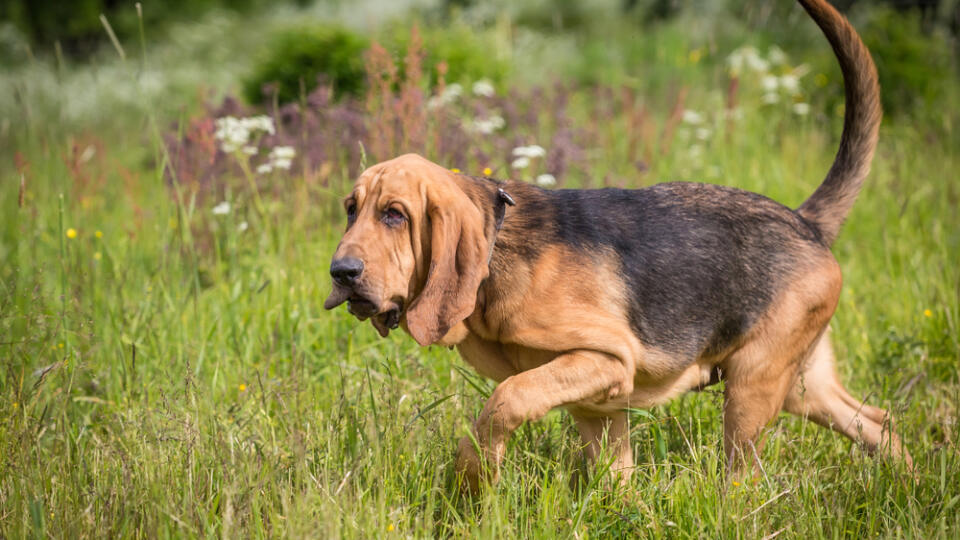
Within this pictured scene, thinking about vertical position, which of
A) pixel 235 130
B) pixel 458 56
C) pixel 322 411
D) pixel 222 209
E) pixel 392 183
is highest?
pixel 392 183

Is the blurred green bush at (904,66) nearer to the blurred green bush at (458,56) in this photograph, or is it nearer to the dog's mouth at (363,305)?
the blurred green bush at (458,56)

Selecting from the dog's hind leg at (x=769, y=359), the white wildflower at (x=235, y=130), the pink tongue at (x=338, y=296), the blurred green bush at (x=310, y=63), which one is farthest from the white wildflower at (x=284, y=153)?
the dog's hind leg at (x=769, y=359)

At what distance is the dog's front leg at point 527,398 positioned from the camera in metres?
3.30

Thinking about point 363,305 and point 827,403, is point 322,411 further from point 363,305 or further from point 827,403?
point 827,403

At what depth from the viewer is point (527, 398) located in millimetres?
3305

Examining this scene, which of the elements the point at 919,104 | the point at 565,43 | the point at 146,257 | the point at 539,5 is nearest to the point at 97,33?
the point at 539,5

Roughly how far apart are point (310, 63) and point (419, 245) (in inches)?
259

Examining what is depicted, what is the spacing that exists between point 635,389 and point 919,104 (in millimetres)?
6392

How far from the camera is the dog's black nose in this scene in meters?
3.10

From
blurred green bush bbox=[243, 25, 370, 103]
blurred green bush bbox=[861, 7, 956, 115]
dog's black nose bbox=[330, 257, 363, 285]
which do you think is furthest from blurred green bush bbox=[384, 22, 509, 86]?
dog's black nose bbox=[330, 257, 363, 285]

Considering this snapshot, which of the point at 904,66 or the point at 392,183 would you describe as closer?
the point at 392,183

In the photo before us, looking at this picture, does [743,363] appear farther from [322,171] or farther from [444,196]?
[322,171]

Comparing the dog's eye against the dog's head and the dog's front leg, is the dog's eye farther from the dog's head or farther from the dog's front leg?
the dog's front leg

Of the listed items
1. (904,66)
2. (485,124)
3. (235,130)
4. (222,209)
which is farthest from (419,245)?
(904,66)
